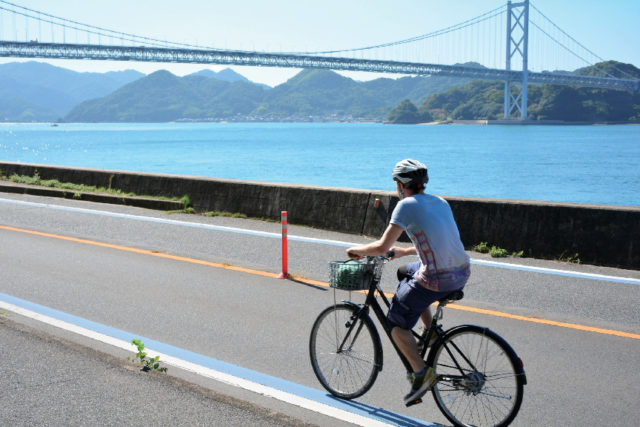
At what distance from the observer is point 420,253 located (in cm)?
388

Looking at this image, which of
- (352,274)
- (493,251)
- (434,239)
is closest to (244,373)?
(352,274)

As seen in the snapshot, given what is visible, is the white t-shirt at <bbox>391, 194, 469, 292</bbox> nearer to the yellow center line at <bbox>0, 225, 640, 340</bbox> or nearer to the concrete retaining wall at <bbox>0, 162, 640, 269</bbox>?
the yellow center line at <bbox>0, 225, 640, 340</bbox>

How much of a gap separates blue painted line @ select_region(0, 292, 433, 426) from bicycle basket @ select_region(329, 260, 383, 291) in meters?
0.84

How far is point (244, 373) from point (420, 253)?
178 cm

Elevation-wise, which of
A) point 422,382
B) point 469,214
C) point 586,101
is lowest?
point 422,382

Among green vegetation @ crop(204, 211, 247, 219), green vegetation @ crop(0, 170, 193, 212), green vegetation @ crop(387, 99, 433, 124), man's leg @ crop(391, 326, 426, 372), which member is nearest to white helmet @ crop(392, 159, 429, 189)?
man's leg @ crop(391, 326, 426, 372)

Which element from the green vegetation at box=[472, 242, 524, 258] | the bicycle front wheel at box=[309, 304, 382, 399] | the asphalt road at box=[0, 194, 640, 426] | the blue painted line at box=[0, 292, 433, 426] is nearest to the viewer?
the blue painted line at box=[0, 292, 433, 426]

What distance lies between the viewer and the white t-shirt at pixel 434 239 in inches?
150

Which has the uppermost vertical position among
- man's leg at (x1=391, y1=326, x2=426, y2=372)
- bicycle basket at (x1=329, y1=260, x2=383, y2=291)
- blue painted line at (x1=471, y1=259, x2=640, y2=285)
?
bicycle basket at (x1=329, y1=260, x2=383, y2=291)

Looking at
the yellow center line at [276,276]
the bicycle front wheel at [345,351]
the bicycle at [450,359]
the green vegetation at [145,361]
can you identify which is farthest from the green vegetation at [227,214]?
the bicycle at [450,359]

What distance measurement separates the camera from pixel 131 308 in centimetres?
662

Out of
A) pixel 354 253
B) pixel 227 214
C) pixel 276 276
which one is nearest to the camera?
pixel 354 253

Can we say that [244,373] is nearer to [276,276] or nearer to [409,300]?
[409,300]

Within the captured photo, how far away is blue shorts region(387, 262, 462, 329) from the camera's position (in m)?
3.91
